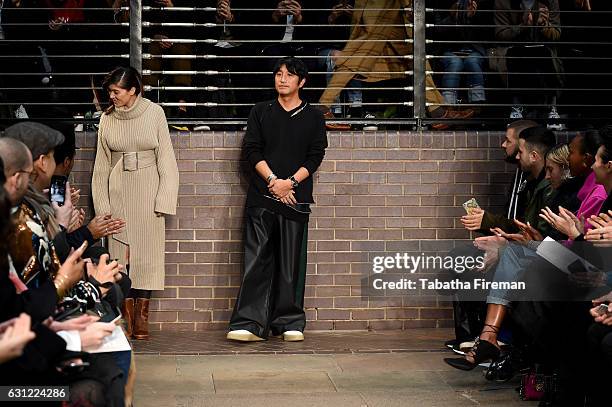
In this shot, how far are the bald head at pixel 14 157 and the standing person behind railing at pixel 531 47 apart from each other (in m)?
6.61

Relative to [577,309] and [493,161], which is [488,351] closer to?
[577,309]

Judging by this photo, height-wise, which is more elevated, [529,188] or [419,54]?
[419,54]

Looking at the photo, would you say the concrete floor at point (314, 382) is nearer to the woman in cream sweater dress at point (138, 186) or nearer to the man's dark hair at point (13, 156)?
the woman in cream sweater dress at point (138, 186)

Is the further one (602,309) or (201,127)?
(201,127)

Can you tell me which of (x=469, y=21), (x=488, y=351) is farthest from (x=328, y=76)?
(x=488, y=351)

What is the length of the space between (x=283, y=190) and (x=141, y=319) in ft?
4.97

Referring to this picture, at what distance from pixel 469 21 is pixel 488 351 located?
418cm

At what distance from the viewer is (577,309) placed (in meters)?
7.28

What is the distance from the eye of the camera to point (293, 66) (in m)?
10.1

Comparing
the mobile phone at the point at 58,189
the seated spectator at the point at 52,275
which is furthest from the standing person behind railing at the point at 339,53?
the seated spectator at the point at 52,275

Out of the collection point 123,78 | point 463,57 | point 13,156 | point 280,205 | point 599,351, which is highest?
point 463,57

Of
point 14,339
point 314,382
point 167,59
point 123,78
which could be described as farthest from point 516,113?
point 14,339

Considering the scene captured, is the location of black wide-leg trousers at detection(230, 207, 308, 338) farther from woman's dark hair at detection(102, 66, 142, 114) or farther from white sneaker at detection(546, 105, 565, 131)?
white sneaker at detection(546, 105, 565, 131)

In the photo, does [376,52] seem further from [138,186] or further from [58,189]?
[58,189]
